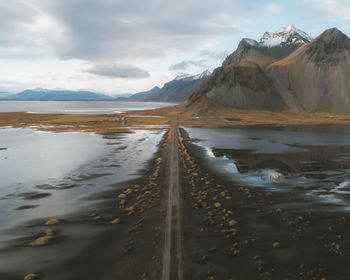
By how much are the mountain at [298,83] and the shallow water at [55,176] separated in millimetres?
114925

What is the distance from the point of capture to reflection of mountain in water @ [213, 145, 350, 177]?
76.6ft

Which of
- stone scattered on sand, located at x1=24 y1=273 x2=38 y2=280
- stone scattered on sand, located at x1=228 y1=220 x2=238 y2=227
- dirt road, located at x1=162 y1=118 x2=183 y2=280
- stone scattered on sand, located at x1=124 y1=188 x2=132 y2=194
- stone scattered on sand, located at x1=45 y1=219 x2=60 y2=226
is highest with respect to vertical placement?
dirt road, located at x1=162 y1=118 x2=183 y2=280

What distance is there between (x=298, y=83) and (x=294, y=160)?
539ft

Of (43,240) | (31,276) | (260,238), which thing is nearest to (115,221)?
(43,240)

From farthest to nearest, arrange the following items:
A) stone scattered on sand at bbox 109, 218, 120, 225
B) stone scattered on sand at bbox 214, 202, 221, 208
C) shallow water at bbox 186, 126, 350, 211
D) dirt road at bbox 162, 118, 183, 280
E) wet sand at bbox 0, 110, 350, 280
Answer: shallow water at bbox 186, 126, 350, 211 → stone scattered on sand at bbox 214, 202, 221, 208 → stone scattered on sand at bbox 109, 218, 120, 225 → wet sand at bbox 0, 110, 350, 280 → dirt road at bbox 162, 118, 183, 280

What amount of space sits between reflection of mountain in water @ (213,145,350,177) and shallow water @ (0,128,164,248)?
439 inches

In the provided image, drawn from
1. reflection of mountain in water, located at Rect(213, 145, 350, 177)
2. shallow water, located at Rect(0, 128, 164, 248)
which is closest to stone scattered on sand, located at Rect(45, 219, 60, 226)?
shallow water, located at Rect(0, 128, 164, 248)

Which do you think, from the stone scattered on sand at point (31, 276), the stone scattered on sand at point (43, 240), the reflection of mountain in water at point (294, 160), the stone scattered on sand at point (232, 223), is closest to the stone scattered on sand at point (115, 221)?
the stone scattered on sand at point (43, 240)

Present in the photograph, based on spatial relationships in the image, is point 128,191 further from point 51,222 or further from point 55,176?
point 55,176

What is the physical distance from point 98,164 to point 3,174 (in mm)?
8619

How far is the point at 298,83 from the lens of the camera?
16600 cm

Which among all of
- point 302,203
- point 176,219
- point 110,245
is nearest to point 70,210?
point 110,245

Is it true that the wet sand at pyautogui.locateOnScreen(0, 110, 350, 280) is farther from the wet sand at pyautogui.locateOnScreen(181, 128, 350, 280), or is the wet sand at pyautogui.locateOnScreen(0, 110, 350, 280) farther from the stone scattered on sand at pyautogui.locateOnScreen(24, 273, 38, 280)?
the stone scattered on sand at pyautogui.locateOnScreen(24, 273, 38, 280)

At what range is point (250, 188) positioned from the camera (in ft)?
56.9
